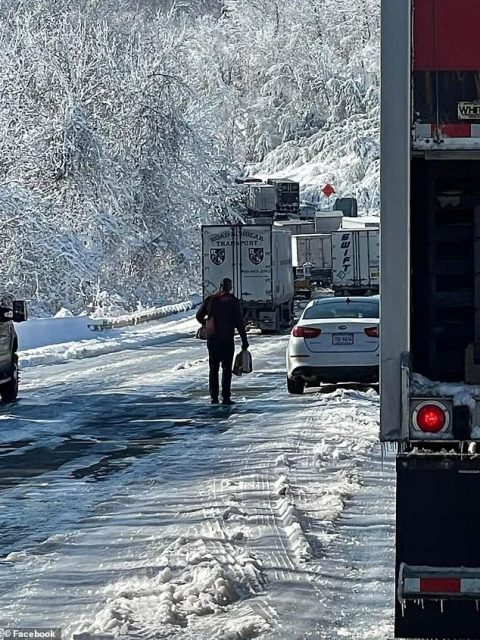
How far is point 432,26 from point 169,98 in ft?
154

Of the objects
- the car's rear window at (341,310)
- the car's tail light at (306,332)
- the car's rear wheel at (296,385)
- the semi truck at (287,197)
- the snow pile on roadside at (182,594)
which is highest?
the semi truck at (287,197)

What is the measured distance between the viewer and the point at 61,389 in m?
21.8

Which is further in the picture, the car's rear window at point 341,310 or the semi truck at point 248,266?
the semi truck at point 248,266

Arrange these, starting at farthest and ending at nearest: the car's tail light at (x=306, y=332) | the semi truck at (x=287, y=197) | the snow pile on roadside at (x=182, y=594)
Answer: the semi truck at (x=287, y=197)
the car's tail light at (x=306, y=332)
the snow pile on roadside at (x=182, y=594)

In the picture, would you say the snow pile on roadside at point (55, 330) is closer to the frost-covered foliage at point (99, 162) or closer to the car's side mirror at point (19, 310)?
the frost-covered foliage at point (99, 162)

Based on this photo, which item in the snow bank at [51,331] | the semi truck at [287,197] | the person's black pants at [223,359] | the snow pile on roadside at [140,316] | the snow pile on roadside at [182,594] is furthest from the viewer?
the semi truck at [287,197]

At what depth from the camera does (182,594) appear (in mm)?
7219

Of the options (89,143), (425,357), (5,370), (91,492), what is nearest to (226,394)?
(5,370)

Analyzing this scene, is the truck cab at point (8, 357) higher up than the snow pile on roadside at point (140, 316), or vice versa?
the truck cab at point (8, 357)

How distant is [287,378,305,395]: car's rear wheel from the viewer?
19.9 meters

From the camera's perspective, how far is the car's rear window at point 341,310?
67.3 feet

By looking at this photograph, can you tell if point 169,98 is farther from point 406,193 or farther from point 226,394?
point 406,193

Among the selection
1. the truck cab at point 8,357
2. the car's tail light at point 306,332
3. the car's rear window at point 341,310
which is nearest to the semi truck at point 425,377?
the truck cab at point 8,357

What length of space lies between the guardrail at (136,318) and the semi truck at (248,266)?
10.9 ft
